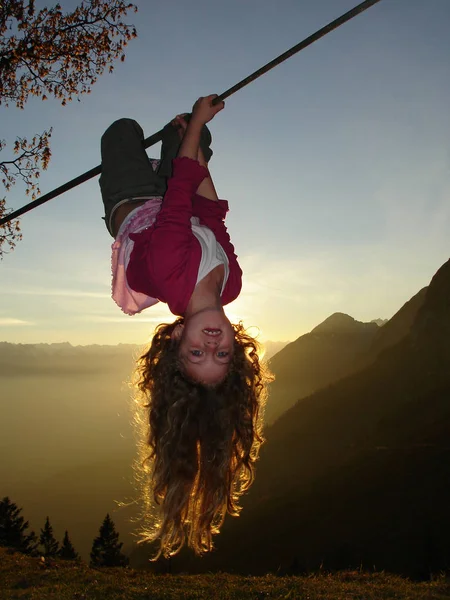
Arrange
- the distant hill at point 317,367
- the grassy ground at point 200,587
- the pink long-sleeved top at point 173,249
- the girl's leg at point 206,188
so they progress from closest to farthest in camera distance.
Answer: the pink long-sleeved top at point 173,249 → the girl's leg at point 206,188 → the grassy ground at point 200,587 → the distant hill at point 317,367

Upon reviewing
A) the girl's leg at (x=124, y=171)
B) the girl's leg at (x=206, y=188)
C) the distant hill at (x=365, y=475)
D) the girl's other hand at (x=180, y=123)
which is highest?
the girl's other hand at (x=180, y=123)

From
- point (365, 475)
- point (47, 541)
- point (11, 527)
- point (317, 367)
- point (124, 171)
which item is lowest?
point (365, 475)

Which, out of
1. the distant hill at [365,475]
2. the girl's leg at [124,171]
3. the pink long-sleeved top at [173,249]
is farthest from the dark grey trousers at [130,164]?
the distant hill at [365,475]

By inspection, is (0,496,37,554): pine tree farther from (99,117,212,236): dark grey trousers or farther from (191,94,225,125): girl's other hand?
(191,94,225,125): girl's other hand

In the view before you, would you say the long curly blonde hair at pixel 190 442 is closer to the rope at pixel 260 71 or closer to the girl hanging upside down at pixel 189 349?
the girl hanging upside down at pixel 189 349

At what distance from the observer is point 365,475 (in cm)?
7788

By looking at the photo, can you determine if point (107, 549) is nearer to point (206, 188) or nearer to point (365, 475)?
point (206, 188)

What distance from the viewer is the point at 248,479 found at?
4820 millimetres

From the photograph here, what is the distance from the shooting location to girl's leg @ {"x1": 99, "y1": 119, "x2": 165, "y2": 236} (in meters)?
4.39

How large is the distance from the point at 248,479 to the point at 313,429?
11328cm

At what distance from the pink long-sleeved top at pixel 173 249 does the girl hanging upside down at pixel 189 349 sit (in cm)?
1

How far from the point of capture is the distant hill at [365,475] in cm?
5769

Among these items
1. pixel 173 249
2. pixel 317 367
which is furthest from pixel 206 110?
pixel 317 367

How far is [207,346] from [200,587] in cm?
813
